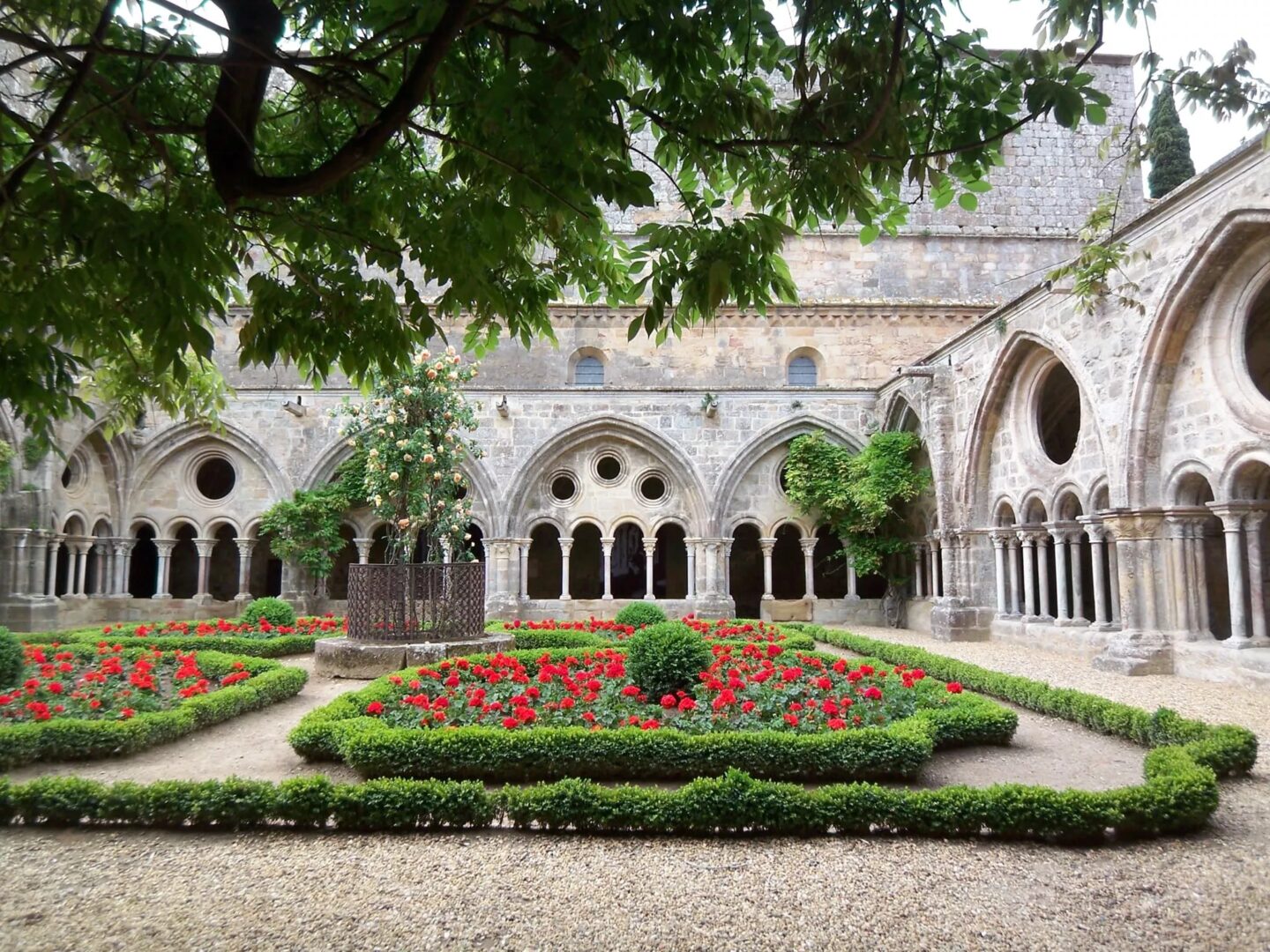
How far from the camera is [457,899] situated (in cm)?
344

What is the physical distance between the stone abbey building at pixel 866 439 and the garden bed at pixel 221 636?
317 cm

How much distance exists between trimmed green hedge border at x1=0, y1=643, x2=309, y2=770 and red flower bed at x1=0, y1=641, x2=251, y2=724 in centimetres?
24

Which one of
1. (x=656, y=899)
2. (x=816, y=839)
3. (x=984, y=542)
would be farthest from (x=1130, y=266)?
(x=656, y=899)

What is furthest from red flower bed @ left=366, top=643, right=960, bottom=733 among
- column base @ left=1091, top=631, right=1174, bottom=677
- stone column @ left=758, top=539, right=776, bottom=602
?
stone column @ left=758, top=539, right=776, bottom=602

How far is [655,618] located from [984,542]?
581 centimetres

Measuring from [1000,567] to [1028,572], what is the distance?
2.33 ft

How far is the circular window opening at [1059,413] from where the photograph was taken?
1373cm

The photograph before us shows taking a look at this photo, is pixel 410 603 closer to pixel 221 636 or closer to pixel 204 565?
pixel 221 636

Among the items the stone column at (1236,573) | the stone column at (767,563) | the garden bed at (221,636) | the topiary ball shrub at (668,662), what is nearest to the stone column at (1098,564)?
the stone column at (1236,573)

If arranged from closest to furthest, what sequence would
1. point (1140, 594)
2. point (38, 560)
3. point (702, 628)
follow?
point (1140, 594), point (702, 628), point (38, 560)

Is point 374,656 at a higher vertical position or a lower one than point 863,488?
lower

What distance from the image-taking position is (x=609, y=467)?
16.7 m

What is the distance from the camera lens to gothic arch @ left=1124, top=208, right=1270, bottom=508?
824cm

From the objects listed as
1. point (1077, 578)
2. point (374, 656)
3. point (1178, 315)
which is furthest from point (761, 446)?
point (374, 656)
